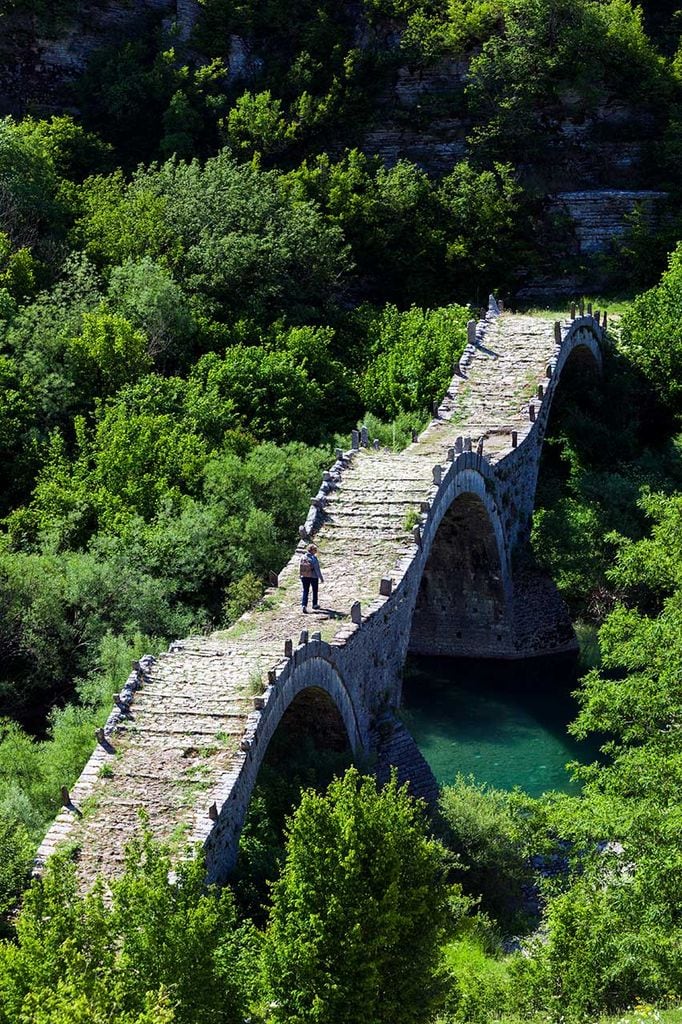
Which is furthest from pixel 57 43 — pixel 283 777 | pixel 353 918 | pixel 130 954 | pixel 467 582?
pixel 130 954

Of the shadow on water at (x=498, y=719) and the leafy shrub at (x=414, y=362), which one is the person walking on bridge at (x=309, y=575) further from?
the leafy shrub at (x=414, y=362)

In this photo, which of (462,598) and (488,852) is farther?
(462,598)

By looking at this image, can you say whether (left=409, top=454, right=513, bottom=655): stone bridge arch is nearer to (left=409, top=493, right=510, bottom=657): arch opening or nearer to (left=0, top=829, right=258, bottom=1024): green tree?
(left=409, top=493, right=510, bottom=657): arch opening

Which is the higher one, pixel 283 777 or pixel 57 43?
pixel 57 43

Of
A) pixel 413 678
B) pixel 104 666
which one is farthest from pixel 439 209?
pixel 104 666

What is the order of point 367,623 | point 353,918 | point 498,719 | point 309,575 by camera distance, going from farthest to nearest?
point 498,719 < point 367,623 < point 309,575 < point 353,918

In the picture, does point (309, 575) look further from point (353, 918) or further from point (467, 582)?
point (467, 582)

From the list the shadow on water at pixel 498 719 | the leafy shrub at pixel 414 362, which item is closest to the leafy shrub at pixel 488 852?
the shadow on water at pixel 498 719
